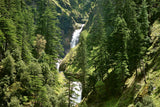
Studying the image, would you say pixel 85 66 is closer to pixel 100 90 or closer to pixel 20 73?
pixel 100 90

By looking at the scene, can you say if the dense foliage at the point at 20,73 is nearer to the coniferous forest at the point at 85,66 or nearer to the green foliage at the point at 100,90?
the coniferous forest at the point at 85,66

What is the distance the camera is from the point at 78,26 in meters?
134

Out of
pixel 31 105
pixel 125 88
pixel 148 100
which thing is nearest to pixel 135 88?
pixel 125 88

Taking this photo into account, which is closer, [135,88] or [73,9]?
[135,88]

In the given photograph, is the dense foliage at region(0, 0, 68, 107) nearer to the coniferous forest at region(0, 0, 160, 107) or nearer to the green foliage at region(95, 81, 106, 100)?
the coniferous forest at region(0, 0, 160, 107)

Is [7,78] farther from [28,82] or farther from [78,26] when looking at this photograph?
[78,26]

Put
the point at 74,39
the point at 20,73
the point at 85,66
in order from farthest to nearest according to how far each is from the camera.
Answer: the point at 74,39
the point at 85,66
the point at 20,73

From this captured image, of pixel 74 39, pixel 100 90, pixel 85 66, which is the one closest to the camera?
pixel 100 90

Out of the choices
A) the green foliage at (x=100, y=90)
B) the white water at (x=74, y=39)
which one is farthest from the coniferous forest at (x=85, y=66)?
the white water at (x=74, y=39)

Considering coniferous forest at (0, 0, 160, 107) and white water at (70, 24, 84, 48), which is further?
white water at (70, 24, 84, 48)

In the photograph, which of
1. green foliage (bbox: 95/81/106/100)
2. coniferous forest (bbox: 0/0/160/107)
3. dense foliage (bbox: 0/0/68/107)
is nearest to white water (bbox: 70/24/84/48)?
coniferous forest (bbox: 0/0/160/107)

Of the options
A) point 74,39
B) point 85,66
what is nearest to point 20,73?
point 85,66

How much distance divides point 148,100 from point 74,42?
98.9 metres

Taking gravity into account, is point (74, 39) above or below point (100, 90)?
above
